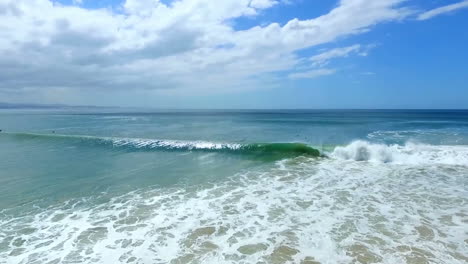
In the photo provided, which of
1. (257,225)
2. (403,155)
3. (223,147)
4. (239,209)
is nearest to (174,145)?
(223,147)

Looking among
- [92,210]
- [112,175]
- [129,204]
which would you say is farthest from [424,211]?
Answer: [112,175]

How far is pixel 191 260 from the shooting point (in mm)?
6121

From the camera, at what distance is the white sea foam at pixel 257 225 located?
6.34 metres

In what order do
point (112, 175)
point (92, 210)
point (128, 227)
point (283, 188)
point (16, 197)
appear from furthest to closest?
point (112, 175) → point (283, 188) → point (16, 197) → point (92, 210) → point (128, 227)

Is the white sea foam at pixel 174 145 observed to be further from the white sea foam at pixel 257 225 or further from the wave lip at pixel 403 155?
the white sea foam at pixel 257 225

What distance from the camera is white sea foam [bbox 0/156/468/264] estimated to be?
20.8ft

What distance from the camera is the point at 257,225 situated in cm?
798

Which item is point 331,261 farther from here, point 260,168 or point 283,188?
point 260,168

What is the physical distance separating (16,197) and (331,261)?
442 inches

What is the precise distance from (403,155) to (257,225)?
13.7m

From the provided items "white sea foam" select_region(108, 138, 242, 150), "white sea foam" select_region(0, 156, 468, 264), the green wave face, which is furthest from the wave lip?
"white sea foam" select_region(108, 138, 242, 150)

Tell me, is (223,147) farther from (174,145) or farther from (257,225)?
(257,225)

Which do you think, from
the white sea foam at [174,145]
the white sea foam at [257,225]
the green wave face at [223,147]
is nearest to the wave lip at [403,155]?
the green wave face at [223,147]

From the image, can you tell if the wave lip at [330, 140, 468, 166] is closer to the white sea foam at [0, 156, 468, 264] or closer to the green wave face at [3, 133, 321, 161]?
the green wave face at [3, 133, 321, 161]
